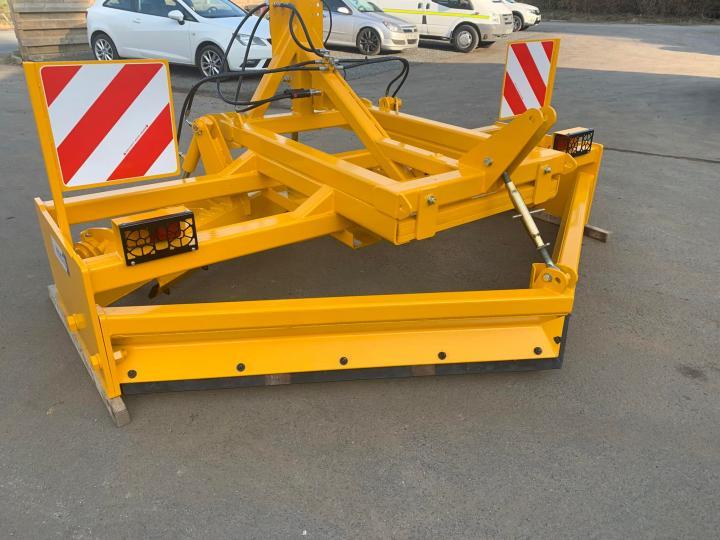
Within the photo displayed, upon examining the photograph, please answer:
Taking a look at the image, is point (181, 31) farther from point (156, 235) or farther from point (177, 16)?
point (156, 235)

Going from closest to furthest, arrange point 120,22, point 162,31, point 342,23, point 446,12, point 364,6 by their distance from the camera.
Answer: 1. point 162,31
2. point 120,22
3. point 342,23
4. point 364,6
5. point 446,12

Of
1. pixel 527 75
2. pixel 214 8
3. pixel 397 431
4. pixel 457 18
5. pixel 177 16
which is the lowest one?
pixel 397 431

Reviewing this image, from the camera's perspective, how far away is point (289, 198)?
11.2 ft

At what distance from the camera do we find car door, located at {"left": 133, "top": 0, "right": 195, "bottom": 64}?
382 inches

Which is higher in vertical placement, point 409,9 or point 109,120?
point 409,9

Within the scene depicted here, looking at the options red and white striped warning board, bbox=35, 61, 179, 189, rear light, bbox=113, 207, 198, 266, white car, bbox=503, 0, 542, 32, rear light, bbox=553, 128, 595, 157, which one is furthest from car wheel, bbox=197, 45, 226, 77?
white car, bbox=503, 0, 542, 32

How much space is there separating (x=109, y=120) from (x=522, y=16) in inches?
771

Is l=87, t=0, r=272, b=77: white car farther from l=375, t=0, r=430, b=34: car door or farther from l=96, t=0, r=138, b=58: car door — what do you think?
l=375, t=0, r=430, b=34: car door

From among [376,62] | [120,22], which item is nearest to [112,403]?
[376,62]

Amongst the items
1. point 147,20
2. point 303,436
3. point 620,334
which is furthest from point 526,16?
point 303,436

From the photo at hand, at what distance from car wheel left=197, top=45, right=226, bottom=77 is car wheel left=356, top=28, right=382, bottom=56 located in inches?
171

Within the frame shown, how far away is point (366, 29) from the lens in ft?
42.1

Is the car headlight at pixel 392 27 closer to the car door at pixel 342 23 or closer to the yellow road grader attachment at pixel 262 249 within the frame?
the car door at pixel 342 23

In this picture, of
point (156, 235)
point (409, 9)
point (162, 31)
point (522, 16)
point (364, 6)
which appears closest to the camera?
point (156, 235)
